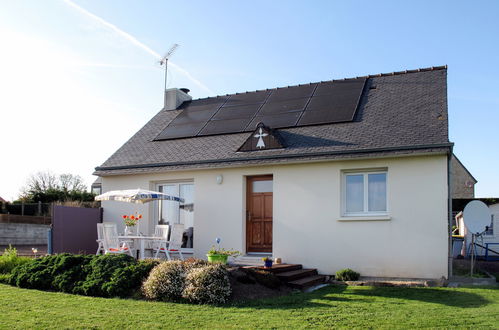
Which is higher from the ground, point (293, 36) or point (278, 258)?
point (293, 36)

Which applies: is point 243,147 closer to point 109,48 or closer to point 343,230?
point 343,230

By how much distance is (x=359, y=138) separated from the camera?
1244 cm

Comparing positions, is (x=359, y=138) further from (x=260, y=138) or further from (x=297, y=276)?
(x=297, y=276)

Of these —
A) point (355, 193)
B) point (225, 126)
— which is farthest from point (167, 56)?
point (355, 193)

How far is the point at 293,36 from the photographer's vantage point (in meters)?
12.1

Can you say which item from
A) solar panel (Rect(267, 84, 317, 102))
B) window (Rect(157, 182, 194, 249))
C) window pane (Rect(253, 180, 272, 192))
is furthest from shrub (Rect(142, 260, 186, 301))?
solar panel (Rect(267, 84, 317, 102))

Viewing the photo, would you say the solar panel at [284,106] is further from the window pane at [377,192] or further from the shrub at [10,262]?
the shrub at [10,262]

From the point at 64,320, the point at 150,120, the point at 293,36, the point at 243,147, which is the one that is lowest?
the point at 64,320

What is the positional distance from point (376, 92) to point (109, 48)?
303 inches

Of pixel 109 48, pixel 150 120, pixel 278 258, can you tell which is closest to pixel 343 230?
pixel 278 258

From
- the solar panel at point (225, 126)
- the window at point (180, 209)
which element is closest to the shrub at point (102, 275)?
the window at point (180, 209)

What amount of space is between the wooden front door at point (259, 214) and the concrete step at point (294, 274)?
5.48 feet

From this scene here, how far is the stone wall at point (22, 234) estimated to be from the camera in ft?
68.2

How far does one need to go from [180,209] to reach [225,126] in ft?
9.47
